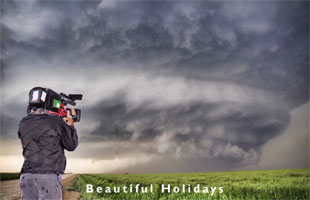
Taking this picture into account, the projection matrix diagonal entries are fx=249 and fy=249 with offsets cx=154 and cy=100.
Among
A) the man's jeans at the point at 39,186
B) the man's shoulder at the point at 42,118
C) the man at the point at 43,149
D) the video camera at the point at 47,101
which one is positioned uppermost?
the video camera at the point at 47,101

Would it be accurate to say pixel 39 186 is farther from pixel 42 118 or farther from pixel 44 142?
pixel 42 118

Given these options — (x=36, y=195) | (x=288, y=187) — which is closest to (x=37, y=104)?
(x=36, y=195)

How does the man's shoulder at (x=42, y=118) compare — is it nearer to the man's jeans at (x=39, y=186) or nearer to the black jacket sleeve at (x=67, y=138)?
the black jacket sleeve at (x=67, y=138)

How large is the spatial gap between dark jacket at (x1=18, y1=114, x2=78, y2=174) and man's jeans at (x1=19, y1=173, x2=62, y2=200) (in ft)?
0.19

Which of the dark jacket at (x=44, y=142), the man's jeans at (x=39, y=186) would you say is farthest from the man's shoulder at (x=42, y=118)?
the man's jeans at (x=39, y=186)

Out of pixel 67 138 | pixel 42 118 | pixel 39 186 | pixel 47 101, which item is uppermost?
pixel 47 101

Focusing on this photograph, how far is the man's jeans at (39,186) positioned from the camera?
2844mm

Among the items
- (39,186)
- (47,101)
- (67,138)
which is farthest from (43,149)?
(47,101)

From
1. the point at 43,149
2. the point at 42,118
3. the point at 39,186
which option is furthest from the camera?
the point at 42,118

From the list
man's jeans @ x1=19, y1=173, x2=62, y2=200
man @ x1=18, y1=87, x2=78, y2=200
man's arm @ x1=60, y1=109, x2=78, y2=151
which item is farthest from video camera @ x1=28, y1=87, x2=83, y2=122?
man's jeans @ x1=19, y1=173, x2=62, y2=200

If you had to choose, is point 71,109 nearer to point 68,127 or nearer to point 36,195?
point 68,127

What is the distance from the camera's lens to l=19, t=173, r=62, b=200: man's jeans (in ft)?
9.33

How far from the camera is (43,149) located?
3.00m

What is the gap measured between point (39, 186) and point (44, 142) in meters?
0.50
